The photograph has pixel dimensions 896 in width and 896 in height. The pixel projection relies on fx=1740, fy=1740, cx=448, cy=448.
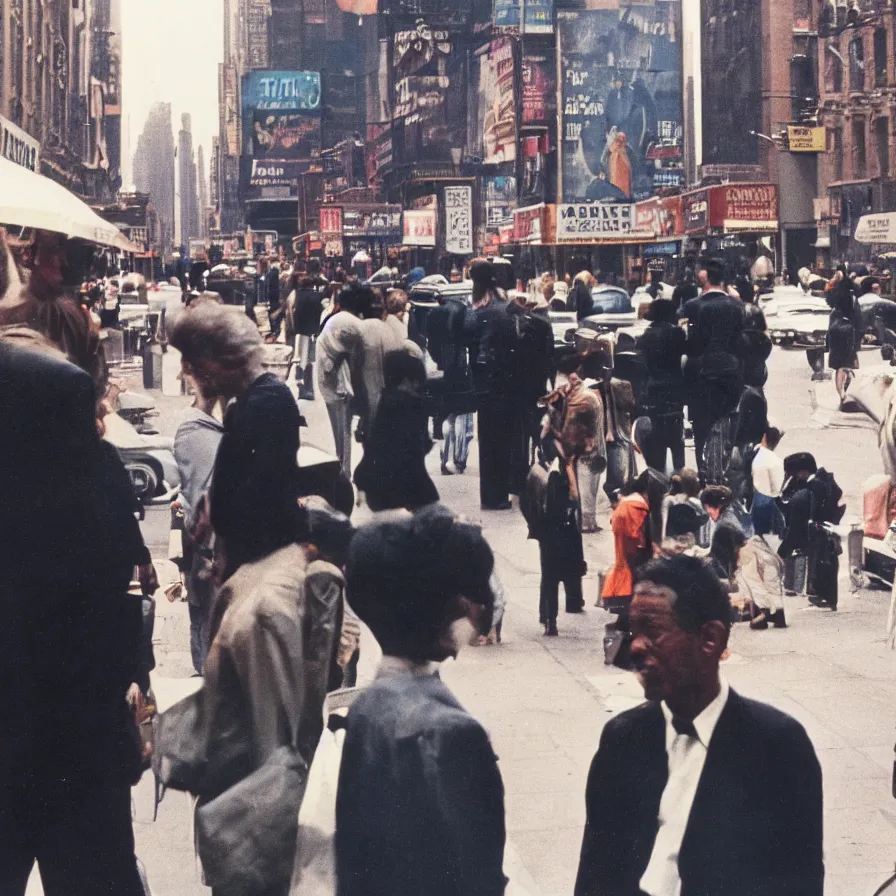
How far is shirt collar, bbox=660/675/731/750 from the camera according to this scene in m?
3.56

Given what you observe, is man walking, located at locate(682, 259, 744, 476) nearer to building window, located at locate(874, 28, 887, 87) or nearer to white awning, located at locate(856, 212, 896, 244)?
white awning, located at locate(856, 212, 896, 244)

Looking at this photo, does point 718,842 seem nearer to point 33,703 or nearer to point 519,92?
point 33,703

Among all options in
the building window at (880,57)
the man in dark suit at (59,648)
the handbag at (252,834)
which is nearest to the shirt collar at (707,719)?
the handbag at (252,834)

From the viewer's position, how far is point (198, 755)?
406cm

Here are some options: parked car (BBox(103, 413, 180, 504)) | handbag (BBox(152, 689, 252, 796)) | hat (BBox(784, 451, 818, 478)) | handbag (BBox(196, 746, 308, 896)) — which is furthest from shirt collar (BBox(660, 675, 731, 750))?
parked car (BBox(103, 413, 180, 504))

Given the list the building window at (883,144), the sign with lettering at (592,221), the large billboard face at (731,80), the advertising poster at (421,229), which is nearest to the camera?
the sign with lettering at (592,221)

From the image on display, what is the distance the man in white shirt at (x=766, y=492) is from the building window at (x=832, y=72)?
59.5m

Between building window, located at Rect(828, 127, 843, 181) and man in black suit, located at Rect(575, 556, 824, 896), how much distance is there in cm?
6919

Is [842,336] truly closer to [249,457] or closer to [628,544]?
[628,544]

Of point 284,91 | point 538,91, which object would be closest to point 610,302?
point 538,91

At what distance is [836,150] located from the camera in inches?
2798

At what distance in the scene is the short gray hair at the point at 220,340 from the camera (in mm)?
4898

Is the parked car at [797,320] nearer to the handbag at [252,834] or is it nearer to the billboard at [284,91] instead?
the handbag at [252,834]

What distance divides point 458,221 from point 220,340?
90.5 feet
